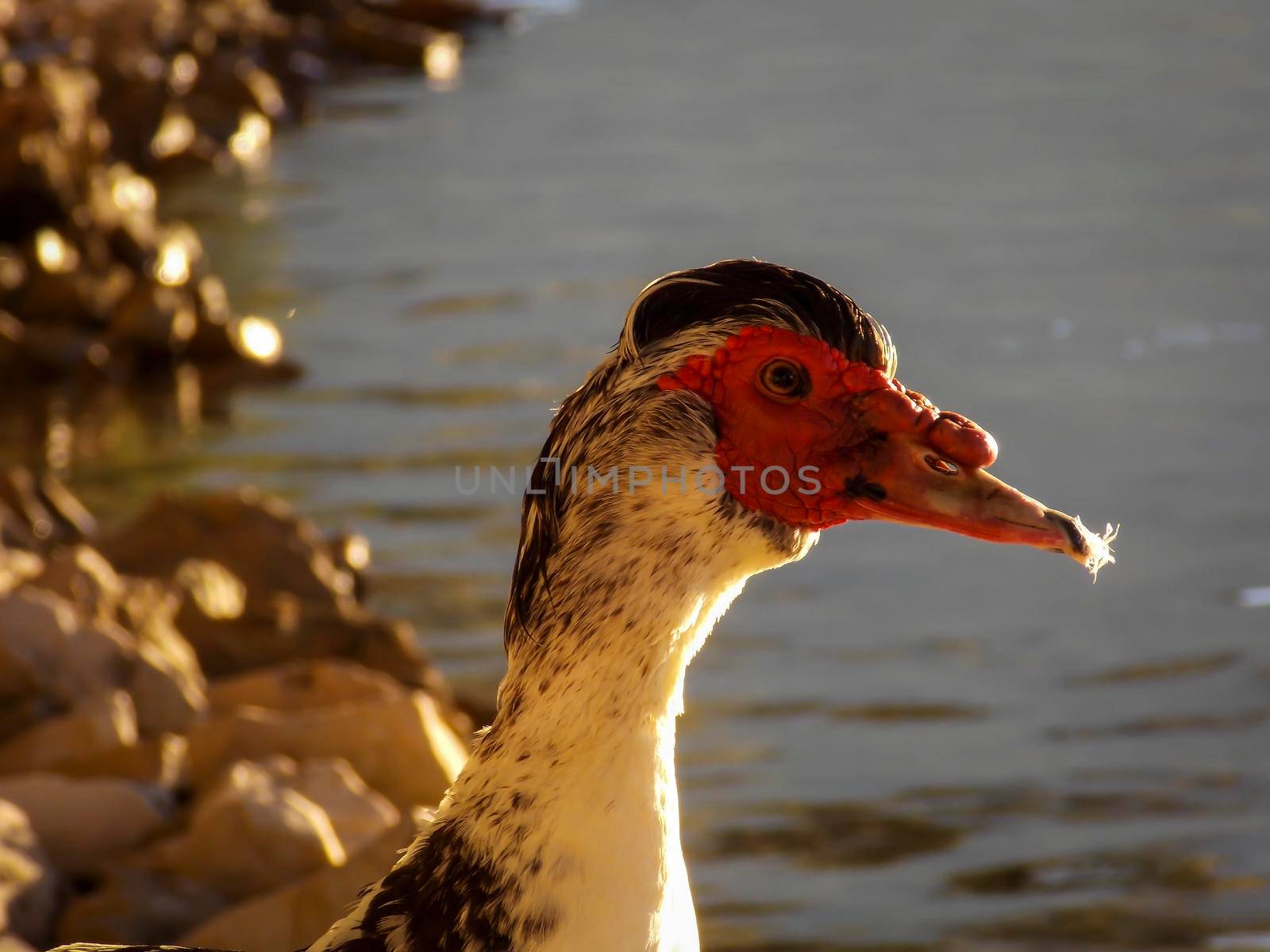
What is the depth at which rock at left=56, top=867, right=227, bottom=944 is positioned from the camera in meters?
3.12

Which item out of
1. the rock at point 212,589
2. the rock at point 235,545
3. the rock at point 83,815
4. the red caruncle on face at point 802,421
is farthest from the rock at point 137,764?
the red caruncle on face at point 802,421

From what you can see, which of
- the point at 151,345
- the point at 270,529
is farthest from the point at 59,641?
the point at 151,345

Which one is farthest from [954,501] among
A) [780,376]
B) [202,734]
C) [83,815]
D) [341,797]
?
[202,734]

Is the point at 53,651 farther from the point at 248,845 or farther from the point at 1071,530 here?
the point at 1071,530

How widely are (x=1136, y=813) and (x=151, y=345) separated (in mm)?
4892

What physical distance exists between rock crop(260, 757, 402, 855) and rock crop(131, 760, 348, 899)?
4.8 inches

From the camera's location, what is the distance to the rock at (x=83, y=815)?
3.40 metres

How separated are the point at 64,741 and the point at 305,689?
0.56 m

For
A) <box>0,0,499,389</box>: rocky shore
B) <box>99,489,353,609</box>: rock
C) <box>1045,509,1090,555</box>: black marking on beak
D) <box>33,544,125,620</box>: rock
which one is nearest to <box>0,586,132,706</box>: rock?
<box>33,544,125,620</box>: rock

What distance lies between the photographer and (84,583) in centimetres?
436

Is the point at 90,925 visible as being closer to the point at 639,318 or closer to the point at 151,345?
the point at 639,318

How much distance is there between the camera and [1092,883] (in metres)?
3.81

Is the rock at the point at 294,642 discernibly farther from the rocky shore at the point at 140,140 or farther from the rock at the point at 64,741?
the rocky shore at the point at 140,140

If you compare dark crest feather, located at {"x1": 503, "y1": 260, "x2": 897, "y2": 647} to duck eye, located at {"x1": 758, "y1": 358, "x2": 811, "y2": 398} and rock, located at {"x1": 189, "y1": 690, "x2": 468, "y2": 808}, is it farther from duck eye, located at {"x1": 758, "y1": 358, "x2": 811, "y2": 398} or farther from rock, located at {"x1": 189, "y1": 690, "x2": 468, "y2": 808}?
rock, located at {"x1": 189, "y1": 690, "x2": 468, "y2": 808}
